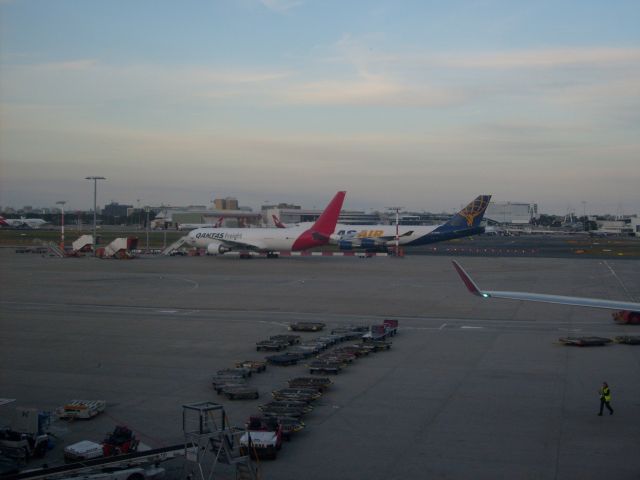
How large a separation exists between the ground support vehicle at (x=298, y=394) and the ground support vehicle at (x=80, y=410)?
5.40m

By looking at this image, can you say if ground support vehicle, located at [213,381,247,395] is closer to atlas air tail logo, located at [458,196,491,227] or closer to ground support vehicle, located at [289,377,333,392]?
ground support vehicle, located at [289,377,333,392]

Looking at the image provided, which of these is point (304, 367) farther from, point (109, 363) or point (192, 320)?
point (192, 320)

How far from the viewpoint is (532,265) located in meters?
78.3

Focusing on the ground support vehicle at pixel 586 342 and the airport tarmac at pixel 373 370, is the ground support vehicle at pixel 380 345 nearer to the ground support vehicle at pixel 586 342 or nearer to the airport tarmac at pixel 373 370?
the airport tarmac at pixel 373 370

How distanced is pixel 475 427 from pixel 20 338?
2373 cm

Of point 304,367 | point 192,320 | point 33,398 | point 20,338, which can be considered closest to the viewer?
point 33,398

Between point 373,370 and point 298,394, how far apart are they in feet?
18.4

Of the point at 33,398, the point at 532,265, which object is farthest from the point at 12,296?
the point at 532,265

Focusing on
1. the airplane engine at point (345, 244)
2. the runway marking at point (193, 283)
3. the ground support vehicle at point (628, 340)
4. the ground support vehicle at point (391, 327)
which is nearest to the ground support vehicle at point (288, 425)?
the ground support vehicle at point (391, 327)

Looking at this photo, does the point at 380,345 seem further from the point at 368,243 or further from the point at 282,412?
the point at 368,243

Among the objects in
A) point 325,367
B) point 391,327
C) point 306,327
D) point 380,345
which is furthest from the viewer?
point 306,327

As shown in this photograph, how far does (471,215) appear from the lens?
3772 inches

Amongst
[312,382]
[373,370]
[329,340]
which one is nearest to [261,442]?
[312,382]

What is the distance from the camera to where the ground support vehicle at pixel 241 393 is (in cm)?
2273
